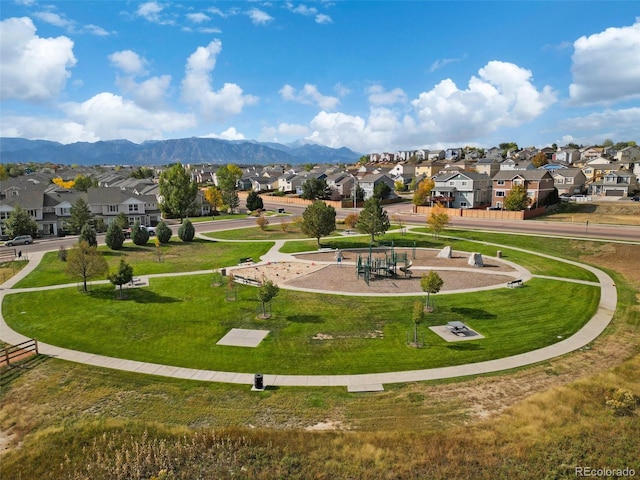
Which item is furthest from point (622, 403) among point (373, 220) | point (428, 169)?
point (428, 169)

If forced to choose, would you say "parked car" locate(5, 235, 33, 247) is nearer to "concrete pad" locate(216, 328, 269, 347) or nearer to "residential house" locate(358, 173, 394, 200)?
"concrete pad" locate(216, 328, 269, 347)

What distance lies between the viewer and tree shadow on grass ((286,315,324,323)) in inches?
1097

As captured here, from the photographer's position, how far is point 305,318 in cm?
2841

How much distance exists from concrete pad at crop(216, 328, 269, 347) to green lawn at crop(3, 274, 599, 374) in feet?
1.76

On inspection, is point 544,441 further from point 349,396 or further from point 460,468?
point 349,396

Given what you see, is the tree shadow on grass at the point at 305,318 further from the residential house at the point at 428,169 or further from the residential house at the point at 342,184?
the residential house at the point at 428,169

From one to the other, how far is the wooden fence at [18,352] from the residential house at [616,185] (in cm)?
10872

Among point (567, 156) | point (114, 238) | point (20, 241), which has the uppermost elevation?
point (567, 156)

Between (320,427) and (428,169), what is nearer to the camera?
(320,427)

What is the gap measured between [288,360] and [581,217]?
238 ft

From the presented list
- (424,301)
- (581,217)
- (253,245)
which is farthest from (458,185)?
(424,301)

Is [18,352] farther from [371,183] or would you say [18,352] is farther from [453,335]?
[371,183]

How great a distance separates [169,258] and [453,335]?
3553 centimetres

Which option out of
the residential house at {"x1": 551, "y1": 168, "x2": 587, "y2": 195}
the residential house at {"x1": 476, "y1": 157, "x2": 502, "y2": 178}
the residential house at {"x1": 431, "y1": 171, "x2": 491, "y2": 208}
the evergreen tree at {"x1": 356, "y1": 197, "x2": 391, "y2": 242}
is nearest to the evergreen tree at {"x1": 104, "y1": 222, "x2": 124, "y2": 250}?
the evergreen tree at {"x1": 356, "y1": 197, "x2": 391, "y2": 242}
